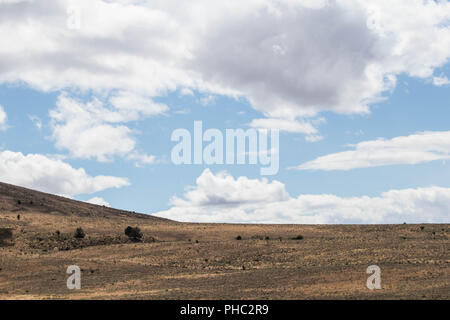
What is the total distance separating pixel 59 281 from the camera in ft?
147

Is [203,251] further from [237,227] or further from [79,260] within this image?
[237,227]

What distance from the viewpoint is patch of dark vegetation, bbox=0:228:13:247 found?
215 ft

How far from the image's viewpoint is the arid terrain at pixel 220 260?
36438mm

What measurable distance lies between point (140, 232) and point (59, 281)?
2934 cm

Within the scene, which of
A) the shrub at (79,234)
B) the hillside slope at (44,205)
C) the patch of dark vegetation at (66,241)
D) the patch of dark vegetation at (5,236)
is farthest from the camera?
the hillside slope at (44,205)

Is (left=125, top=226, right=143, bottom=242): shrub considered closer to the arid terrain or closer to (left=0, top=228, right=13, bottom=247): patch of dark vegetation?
the arid terrain

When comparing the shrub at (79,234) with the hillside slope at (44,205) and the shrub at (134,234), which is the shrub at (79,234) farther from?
the hillside slope at (44,205)

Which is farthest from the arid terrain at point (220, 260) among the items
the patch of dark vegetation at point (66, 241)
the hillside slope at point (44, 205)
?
the hillside slope at point (44, 205)

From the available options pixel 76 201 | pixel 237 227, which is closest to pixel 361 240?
pixel 237 227

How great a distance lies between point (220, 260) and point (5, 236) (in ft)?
99.9

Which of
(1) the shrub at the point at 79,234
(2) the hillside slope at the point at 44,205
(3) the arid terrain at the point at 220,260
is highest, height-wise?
(2) the hillside slope at the point at 44,205

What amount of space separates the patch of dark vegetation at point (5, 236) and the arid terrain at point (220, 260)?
0.46 feet

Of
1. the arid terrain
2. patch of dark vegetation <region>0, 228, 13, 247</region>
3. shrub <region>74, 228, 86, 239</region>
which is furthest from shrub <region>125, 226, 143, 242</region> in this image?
patch of dark vegetation <region>0, 228, 13, 247</region>

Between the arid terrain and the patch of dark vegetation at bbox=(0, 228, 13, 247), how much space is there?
14 centimetres
